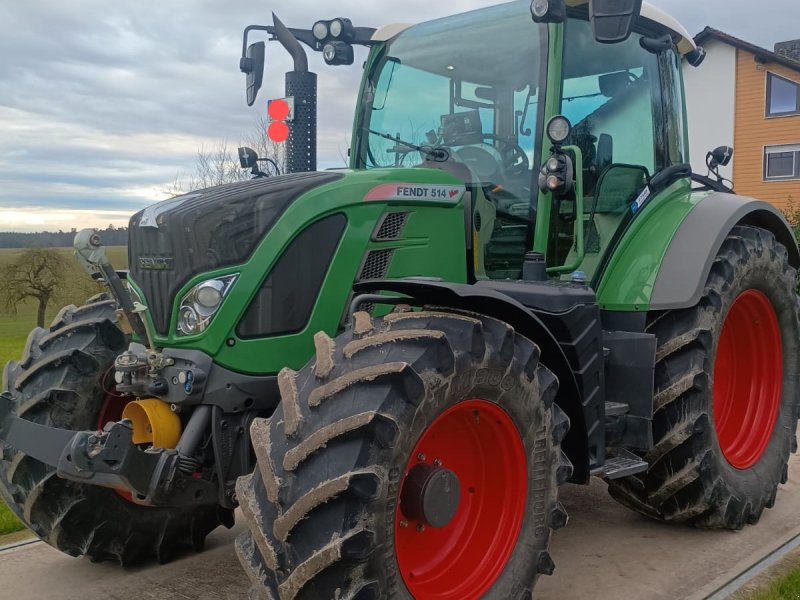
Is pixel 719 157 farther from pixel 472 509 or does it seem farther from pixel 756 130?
pixel 756 130

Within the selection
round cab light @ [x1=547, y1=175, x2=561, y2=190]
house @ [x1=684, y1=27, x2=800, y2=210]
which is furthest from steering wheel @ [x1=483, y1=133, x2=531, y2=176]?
house @ [x1=684, y1=27, x2=800, y2=210]

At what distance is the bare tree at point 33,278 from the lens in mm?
24203

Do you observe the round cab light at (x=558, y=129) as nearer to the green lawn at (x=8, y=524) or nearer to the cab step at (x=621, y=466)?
the cab step at (x=621, y=466)

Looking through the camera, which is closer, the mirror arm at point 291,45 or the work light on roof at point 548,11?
the work light on roof at point 548,11

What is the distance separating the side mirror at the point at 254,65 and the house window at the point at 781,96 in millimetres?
23146

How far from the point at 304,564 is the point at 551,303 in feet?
5.51

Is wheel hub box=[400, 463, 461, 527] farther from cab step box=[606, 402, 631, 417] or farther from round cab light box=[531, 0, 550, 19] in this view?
round cab light box=[531, 0, 550, 19]

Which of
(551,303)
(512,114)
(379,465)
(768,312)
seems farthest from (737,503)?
(379,465)

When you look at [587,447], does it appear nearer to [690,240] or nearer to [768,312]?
[690,240]

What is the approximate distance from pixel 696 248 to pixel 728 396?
1175 millimetres

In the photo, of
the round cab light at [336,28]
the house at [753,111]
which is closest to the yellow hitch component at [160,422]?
the round cab light at [336,28]

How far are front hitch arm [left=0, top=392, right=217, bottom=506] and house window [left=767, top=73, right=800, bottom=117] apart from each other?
24880 mm

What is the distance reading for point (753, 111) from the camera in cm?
2475

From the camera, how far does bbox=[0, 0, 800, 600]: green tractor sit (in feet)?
8.68
